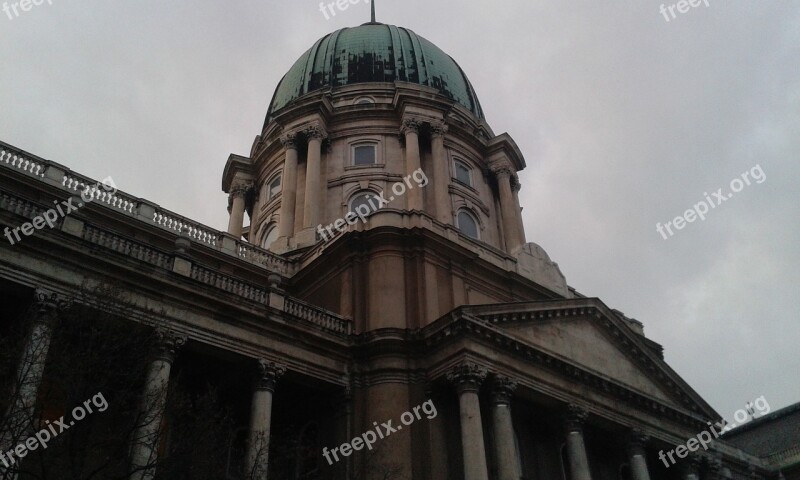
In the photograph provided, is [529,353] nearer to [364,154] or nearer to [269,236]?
[269,236]

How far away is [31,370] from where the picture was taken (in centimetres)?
1397

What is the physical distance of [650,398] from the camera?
26.4 m

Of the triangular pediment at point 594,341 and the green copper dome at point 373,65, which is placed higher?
the green copper dome at point 373,65

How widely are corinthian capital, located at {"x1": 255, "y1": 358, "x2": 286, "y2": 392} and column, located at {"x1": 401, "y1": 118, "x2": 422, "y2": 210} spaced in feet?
55.6

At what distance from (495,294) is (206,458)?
16.5 meters

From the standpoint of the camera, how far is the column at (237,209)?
41.2m

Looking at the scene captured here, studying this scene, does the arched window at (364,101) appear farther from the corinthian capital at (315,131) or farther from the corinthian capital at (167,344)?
the corinthian capital at (167,344)

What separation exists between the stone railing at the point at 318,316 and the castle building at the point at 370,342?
7 centimetres

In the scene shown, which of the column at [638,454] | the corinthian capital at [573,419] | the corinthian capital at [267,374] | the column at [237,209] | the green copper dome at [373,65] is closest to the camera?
the corinthian capital at [267,374]

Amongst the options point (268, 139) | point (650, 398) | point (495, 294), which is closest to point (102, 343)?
point (495, 294)

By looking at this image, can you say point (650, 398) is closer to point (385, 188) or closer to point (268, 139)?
point (385, 188)

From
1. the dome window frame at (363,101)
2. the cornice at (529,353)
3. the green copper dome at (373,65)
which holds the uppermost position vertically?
the green copper dome at (373,65)

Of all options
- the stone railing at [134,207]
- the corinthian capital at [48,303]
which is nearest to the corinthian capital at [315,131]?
the stone railing at [134,207]

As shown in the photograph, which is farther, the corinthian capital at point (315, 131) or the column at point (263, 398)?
the corinthian capital at point (315, 131)
